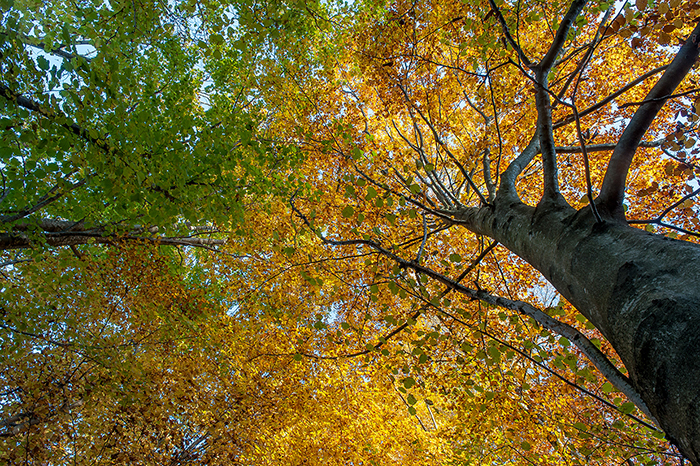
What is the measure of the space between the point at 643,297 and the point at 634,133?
103cm

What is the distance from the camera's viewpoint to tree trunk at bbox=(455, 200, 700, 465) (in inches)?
34.4

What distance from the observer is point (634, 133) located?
1623mm

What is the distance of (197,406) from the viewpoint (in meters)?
6.12

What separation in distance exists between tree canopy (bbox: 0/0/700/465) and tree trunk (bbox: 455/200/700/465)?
84cm

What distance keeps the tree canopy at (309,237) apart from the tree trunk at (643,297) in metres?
0.84

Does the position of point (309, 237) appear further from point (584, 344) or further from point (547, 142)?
point (584, 344)

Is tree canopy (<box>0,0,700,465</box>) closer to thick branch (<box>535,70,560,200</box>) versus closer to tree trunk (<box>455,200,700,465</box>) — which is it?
thick branch (<box>535,70,560,200</box>)

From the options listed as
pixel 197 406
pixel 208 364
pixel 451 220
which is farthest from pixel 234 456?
pixel 451 220

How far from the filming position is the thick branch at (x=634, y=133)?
4.98 ft

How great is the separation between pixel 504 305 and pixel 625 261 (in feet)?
3.37

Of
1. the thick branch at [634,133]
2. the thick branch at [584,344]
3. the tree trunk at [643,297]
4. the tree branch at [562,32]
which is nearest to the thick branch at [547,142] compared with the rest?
the tree branch at [562,32]

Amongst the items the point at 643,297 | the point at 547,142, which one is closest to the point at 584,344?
the point at 643,297

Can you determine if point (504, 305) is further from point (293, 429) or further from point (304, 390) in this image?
point (293, 429)

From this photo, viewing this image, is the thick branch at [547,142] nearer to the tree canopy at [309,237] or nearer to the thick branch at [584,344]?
the tree canopy at [309,237]
